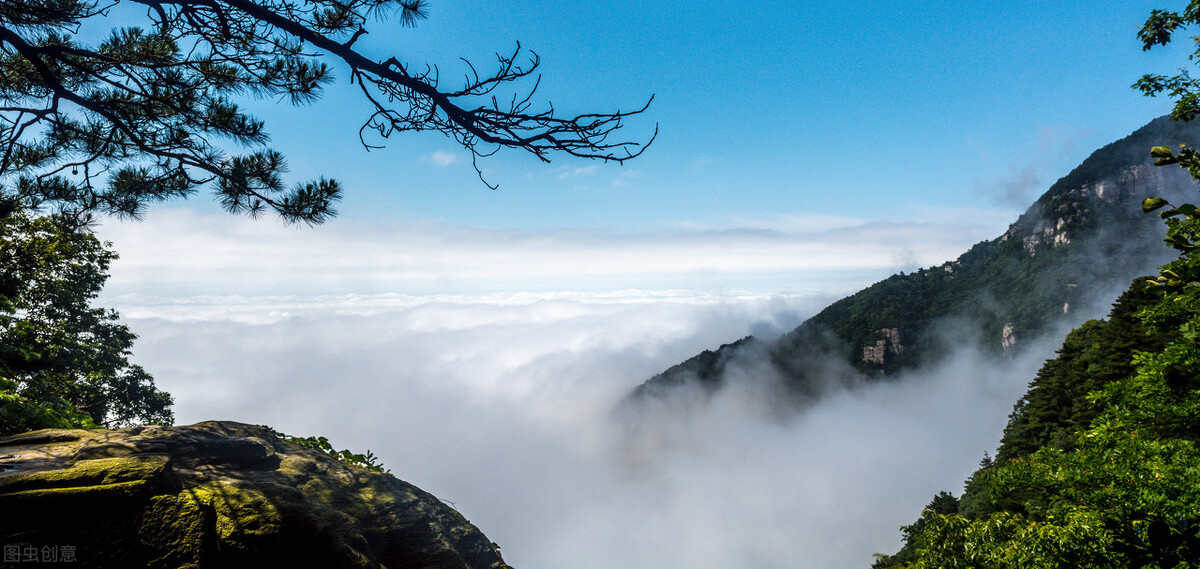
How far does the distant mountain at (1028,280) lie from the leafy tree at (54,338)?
13482 cm

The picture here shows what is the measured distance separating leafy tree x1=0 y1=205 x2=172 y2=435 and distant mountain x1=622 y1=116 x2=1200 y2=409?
5308 inches

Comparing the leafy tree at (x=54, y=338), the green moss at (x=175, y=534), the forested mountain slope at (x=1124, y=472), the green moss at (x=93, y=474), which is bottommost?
the forested mountain slope at (x=1124, y=472)

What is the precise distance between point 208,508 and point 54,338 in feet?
44.6

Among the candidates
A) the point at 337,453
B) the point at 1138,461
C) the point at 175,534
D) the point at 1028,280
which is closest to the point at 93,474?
the point at 175,534

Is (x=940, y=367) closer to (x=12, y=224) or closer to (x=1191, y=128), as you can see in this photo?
(x=1191, y=128)

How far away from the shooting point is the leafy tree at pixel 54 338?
8.81 m

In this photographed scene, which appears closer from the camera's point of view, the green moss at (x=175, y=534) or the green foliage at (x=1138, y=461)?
the green moss at (x=175, y=534)

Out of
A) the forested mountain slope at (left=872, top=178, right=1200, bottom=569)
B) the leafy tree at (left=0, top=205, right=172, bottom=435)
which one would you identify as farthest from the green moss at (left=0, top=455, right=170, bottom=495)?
the forested mountain slope at (left=872, top=178, right=1200, bottom=569)

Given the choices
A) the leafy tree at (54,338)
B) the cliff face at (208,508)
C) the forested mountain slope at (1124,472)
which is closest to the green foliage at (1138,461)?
the forested mountain slope at (1124,472)

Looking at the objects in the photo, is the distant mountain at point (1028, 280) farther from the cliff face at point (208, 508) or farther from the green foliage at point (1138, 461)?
the cliff face at point (208, 508)

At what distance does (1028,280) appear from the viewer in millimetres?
118875

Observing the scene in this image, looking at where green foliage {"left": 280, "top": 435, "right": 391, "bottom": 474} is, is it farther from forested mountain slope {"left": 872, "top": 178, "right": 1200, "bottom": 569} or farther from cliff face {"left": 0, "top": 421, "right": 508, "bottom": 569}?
forested mountain slope {"left": 872, "top": 178, "right": 1200, "bottom": 569}

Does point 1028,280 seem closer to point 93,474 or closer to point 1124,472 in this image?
point 1124,472

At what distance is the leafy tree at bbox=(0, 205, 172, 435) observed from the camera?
347 inches
